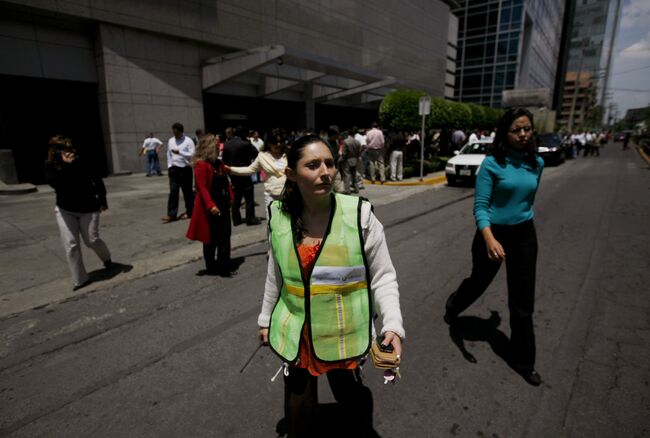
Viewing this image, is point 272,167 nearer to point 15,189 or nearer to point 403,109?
point 15,189

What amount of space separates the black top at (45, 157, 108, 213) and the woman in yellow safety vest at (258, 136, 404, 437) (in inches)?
145

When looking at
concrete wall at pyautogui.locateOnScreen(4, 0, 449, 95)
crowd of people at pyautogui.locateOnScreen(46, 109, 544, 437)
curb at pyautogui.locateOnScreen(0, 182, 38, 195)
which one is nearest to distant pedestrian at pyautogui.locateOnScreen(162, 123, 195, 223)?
crowd of people at pyautogui.locateOnScreen(46, 109, 544, 437)

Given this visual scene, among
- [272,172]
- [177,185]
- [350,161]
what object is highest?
[272,172]

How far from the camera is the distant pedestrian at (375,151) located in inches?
517

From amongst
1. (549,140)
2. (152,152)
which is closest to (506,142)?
(152,152)

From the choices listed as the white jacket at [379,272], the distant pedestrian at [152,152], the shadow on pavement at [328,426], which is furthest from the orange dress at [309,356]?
the distant pedestrian at [152,152]

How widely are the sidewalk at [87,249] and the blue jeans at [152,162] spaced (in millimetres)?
4995

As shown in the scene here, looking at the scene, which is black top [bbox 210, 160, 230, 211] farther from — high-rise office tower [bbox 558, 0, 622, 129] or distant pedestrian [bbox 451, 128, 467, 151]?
high-rise office tower [bbox 558, 0, 622, 129]

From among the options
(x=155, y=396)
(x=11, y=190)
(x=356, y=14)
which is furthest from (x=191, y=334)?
(x=356, y=14)

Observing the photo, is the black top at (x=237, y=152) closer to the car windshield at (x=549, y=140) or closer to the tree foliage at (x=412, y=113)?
the tree foliage at (x=412, y=113)

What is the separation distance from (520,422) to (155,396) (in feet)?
8.09

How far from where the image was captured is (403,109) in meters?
16.5

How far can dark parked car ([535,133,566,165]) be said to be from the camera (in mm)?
19272

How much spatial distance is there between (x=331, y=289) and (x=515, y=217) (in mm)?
1769
